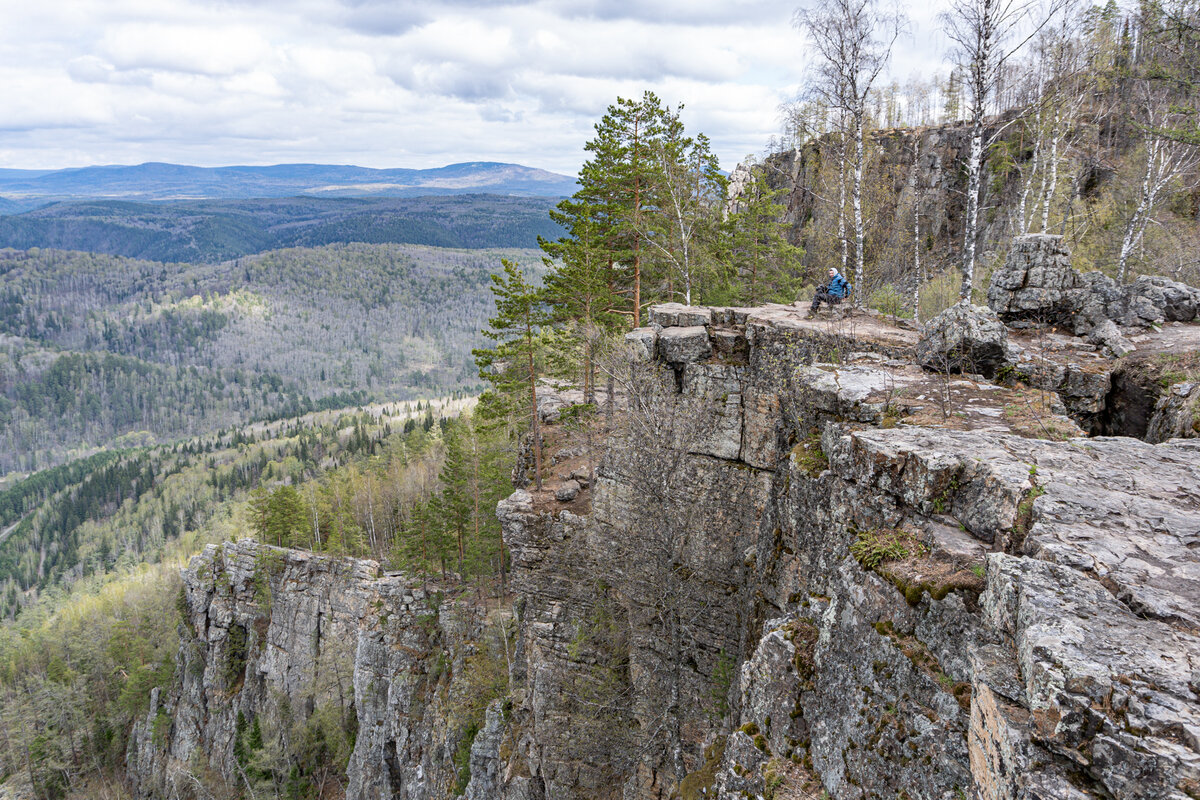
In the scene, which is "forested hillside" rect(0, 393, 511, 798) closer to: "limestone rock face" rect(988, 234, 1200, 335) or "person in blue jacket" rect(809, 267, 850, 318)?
"person in blue jacket" rect(809, 267, 850, 318)

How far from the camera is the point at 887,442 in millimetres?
8273

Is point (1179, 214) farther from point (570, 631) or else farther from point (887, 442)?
point (570, 631)

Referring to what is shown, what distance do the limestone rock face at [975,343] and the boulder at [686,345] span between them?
238 inches

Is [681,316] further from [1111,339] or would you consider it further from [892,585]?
[892,585]

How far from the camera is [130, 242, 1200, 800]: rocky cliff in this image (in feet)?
15.4

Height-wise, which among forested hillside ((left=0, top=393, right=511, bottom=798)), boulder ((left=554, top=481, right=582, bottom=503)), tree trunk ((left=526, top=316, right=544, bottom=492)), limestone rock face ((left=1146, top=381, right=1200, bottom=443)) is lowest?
forested hillside ((left=0, top=393, right=511, bottom=798))

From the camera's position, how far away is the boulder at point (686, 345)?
16.3 metres

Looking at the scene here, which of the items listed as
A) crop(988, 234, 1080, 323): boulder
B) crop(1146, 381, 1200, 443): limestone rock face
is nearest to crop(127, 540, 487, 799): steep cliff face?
crop(988, 234, 1080, 323): boulder

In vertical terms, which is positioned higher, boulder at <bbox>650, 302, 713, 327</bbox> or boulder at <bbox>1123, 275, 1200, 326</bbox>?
boulder at <bbox>1123, 275, 1200, 326</bbox>

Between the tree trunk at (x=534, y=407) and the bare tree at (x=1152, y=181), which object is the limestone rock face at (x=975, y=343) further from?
the bare tree at (x=1152, y=181)

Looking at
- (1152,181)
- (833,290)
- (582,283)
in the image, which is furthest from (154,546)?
(1152,181)

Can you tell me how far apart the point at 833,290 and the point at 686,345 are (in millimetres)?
4362

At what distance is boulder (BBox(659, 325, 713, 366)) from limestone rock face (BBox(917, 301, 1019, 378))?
605cm

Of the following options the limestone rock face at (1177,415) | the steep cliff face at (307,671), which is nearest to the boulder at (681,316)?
the limestone rock face at (1177,415)
